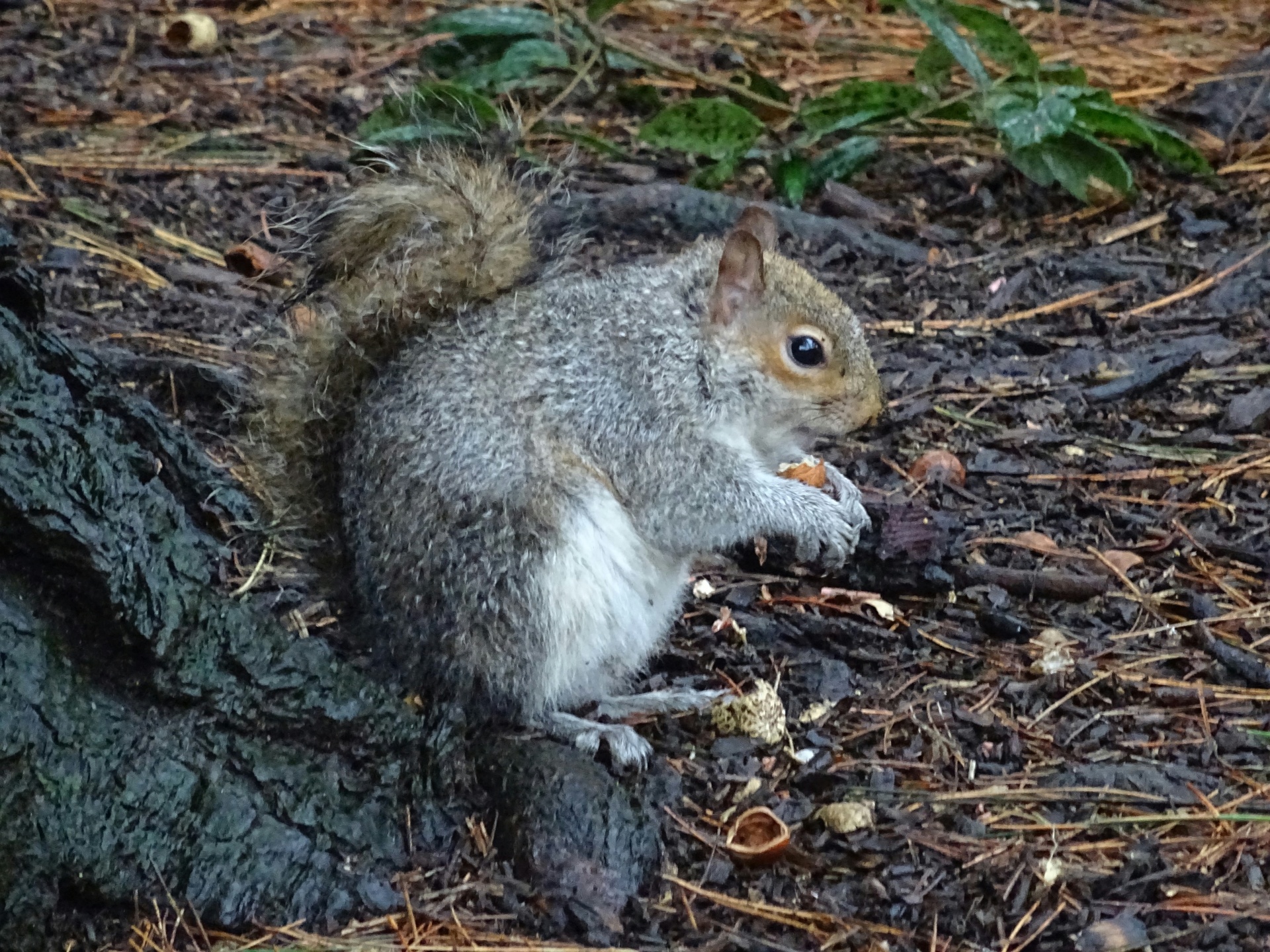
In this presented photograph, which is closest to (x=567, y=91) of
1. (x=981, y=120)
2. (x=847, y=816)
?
(x=981, y=120)

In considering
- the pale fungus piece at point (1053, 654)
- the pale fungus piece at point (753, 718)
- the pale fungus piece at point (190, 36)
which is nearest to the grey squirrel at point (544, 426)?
the pale fungus piece at point (753, 718)

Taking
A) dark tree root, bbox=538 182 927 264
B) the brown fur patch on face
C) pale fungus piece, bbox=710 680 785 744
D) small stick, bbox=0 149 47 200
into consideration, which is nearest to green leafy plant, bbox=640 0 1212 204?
dark tree root, bbox=538 182 927 264

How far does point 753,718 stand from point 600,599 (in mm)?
329

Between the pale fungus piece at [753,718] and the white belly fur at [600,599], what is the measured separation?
178mm

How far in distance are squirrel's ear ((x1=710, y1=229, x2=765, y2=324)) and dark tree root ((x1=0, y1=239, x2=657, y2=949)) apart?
0.83 meters

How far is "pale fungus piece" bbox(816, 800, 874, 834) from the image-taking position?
2109 mm

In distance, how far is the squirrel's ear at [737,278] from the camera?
248 cm

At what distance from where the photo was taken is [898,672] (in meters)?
2.53

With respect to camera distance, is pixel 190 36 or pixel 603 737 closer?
pixel 603 737

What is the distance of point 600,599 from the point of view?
229 cm

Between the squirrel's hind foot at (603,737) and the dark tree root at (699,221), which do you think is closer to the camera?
the squirrel's hind foot at (603,737)

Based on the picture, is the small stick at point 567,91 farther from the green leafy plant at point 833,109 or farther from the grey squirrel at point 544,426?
the grey squirrel at point 544,426

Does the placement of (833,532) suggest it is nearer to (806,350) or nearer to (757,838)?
(806,350)

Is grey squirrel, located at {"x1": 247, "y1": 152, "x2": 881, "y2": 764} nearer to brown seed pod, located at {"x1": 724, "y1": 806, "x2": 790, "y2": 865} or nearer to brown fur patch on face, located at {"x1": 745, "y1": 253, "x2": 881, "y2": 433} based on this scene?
brown fur patch on face, located at {"x1": 745, "y1": 253, "x2": 881, "y2": 433}
